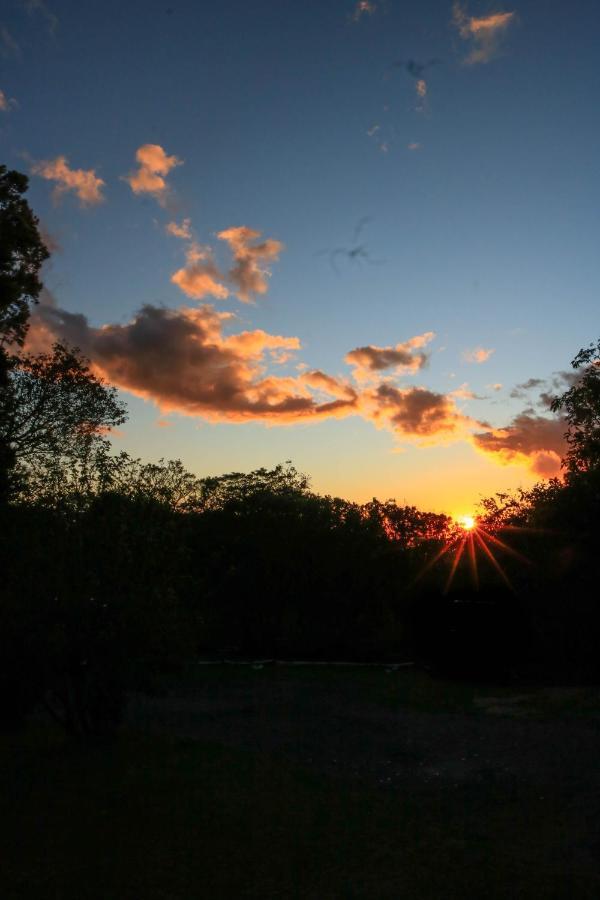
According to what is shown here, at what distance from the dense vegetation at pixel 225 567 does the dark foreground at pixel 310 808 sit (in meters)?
1.53

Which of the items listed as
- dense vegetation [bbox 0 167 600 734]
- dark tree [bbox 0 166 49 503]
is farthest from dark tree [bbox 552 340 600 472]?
dark tree [bbox 0 166 49 503]

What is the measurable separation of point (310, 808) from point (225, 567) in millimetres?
23986

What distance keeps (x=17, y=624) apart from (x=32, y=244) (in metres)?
12.9

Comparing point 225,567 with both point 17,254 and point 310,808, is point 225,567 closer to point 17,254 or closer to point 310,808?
point 17,254

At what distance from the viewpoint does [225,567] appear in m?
32.0

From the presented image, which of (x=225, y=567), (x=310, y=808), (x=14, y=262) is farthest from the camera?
(x=225, y=567)

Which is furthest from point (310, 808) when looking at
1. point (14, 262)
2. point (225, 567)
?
point (225, 567)

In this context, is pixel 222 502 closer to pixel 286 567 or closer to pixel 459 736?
pixel 286 567

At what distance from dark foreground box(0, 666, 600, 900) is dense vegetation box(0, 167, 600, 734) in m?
1.53

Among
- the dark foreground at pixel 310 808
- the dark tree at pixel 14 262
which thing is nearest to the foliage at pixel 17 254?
the dark tree at pixel 14 262

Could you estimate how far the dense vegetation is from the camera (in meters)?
10.9

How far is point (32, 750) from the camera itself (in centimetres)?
1079

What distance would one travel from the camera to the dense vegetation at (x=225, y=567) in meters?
10.9

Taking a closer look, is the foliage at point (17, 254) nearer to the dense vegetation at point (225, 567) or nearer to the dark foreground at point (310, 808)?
the dense vegetation at point (225, 567)
